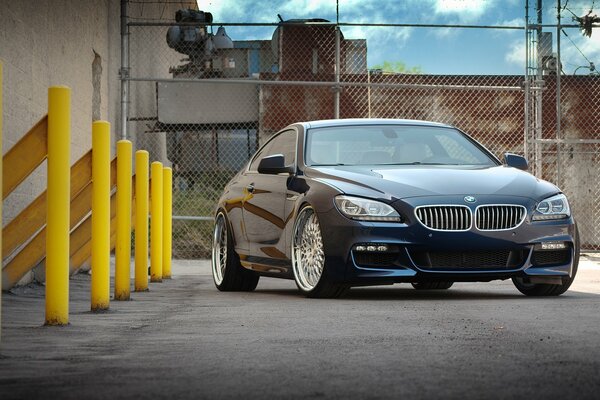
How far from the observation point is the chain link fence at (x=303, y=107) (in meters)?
23.9

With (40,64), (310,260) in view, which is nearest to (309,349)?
(310,260)

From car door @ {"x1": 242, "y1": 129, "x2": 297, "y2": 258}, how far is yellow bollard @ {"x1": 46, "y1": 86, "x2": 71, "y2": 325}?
3460mm

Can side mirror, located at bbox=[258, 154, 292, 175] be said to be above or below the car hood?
above

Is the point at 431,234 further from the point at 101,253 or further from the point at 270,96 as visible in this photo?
the point at 270,96

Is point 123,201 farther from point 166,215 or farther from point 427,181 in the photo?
point 166,215

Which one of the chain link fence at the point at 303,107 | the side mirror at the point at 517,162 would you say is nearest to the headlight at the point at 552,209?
the side mirror at the point at 517,162

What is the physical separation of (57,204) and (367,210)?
2949mm

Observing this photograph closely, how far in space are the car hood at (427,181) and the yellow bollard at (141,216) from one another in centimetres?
162

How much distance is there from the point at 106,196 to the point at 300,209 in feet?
7.28

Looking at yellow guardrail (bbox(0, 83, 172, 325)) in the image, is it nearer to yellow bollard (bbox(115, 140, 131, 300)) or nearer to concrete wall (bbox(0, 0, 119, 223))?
yellow bollard (bbox(115, 140, 131, 300))

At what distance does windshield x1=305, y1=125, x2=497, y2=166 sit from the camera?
9.98 meters

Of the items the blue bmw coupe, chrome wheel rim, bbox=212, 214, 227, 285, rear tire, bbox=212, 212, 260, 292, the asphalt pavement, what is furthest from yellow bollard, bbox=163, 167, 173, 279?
the asphalt pavement

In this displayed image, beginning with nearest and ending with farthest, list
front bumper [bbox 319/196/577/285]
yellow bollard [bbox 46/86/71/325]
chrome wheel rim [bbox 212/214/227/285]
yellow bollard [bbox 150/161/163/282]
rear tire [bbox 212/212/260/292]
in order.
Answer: yellow bollard [bbox 46/86/71/325], front bumper [bbox 319/196/577/285], rear tire [bbox 212/212/260/292], chrome wheel rim [bbox 212/214/227/285], yellow bollard [bbox 150/161/163/282]

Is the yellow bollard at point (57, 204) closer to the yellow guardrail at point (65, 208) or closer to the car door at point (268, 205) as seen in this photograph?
the yellow guardrail at point (65, 208)
